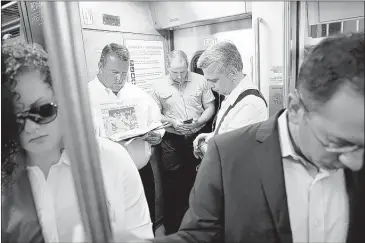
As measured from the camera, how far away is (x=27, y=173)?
23.3 inches

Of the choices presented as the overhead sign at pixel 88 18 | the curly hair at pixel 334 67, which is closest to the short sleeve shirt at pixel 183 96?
the overhead sign at pixel 88 18

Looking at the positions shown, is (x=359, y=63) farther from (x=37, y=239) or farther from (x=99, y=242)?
(x=37, y=239)

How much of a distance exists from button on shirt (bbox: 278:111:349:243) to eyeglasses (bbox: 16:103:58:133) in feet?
2.29

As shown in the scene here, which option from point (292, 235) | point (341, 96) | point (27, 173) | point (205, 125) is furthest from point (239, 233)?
point (205, 125)

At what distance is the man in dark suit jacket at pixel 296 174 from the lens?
2.01 ft

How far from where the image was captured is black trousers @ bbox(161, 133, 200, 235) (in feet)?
8.82

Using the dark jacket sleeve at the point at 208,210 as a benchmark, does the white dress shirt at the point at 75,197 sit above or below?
above

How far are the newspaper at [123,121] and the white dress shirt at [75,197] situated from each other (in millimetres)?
699

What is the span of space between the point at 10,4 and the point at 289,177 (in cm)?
96

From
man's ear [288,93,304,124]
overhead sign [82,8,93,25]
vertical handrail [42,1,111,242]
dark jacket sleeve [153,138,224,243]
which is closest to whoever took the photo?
vertical handrail [42,1,111,242]

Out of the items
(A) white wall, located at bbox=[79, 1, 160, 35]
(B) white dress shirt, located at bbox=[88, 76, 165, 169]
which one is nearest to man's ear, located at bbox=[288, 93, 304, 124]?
(B) white dress shirt, located at bbox=[88, 76, 165, 169]

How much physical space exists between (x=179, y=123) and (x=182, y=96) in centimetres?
31

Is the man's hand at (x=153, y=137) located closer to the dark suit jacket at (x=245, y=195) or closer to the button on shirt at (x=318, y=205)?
the dark suit jacket at (x=245, y=195)

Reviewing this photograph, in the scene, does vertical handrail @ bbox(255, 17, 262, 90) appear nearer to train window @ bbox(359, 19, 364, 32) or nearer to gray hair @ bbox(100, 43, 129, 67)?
gray hair @ bbox(100, 43, 129, 67)
